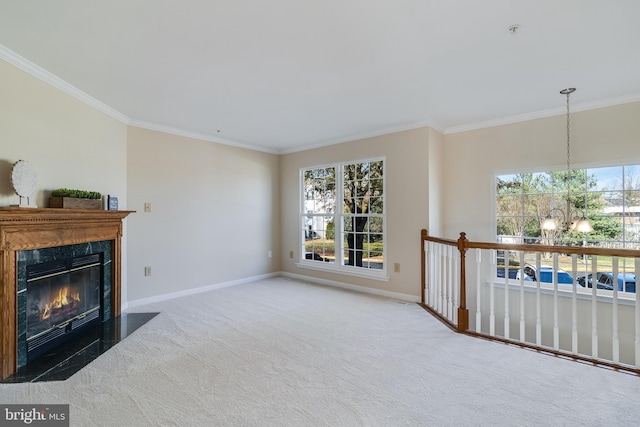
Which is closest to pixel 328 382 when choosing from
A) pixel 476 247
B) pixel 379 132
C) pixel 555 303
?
pixel 476 247

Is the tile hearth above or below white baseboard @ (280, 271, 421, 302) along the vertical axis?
below

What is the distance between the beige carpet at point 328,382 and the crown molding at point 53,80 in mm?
2495

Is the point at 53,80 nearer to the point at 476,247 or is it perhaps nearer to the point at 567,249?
the point at 476,247

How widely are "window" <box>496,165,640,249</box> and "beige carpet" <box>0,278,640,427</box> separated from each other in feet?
5.95

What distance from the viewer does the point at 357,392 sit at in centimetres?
201

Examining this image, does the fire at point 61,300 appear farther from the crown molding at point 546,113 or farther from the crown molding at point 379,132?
the crown molding at point 546,113

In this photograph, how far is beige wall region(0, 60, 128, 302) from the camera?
7.83 ft

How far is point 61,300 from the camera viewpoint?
283cm

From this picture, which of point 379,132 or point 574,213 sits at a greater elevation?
point 379,132

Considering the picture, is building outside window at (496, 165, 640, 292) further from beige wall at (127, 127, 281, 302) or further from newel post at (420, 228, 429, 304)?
beige wall at (127, 127, 281, 302)

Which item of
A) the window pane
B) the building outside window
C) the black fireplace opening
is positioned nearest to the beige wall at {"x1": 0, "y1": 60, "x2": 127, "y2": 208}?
the black fireplace opening

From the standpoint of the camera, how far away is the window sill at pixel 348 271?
4.47 m

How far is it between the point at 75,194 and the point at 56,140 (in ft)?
1.76

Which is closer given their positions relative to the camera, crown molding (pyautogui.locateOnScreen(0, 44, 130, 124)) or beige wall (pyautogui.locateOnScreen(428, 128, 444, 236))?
crown molding (pyautogui.locateOnScreen(0, 44, 130, 124))
